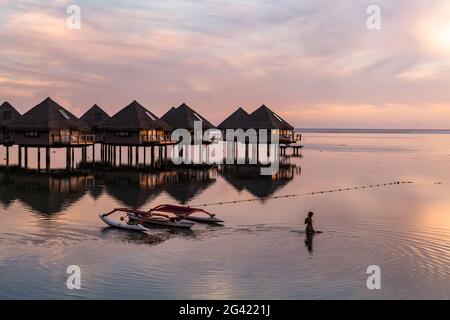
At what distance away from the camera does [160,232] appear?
23078mm

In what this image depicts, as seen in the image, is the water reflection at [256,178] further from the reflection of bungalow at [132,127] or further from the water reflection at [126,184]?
the reflection of bungalow at [132,127]

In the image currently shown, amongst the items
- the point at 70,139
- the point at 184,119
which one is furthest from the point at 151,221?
the point at 184,119

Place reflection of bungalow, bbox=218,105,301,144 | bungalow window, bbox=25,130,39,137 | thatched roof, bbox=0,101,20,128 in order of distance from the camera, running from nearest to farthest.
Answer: bungalow window, bbox=25,130,39,137, thatched roof, bbox=0,101,20,128, reflection of bungalow, bbox=218,105,301,144

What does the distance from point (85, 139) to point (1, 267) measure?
3677 centimetres

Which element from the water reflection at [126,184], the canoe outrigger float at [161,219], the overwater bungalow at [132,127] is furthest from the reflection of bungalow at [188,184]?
the canoe outrigger float at [161,219]

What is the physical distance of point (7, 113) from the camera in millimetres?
57281

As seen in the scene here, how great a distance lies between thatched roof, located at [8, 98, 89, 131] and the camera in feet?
158

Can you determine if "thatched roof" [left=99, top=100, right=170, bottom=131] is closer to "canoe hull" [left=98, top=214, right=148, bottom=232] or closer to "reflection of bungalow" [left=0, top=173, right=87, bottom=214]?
"reflection of bungalow" [left=0, top=173, right=87, bottom=214]

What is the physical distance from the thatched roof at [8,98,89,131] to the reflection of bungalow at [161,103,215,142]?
51.7ft

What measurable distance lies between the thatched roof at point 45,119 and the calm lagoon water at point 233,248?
12176 millimetres

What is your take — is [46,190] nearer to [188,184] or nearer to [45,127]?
[188,184]

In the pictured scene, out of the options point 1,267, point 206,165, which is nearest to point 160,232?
point 1,267

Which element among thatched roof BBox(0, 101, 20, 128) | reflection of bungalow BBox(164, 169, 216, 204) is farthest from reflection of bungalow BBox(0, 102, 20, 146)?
reflection of bungalow BBox(164, 169, 216, 204)

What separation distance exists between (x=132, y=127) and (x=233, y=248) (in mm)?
36098
